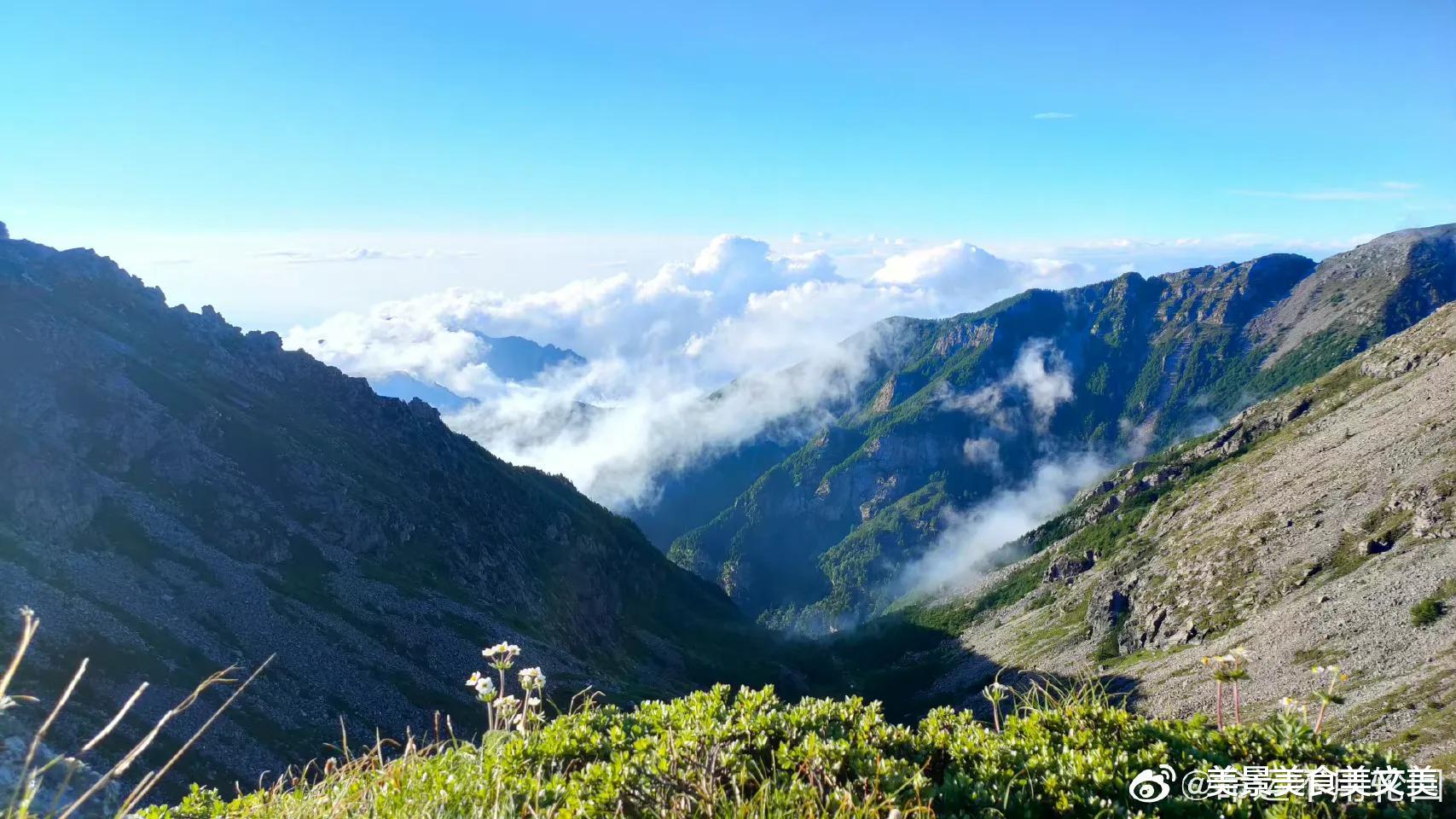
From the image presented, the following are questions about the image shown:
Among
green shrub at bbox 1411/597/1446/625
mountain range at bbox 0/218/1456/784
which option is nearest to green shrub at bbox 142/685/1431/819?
mountain range at bbox 0/218/1456/784

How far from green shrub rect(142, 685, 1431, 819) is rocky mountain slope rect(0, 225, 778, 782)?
1647 inches

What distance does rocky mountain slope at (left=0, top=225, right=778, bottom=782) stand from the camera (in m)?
83.3

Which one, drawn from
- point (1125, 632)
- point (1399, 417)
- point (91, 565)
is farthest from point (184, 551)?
point (1399, 417)

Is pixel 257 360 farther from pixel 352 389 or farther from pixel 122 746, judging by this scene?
pixel 122 746

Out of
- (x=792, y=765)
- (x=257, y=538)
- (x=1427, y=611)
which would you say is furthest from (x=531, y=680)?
(x=1427, y=611)

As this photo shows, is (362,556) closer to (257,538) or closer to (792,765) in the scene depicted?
(257,538)

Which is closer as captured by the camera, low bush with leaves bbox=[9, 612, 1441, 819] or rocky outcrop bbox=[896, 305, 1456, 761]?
low bush with leaves bbox=[9, 612, 1441, 819]

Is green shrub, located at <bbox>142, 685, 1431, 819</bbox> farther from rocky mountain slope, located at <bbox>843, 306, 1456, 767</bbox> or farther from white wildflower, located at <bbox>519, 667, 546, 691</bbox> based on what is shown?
rocky mountain slope, located at <bbox>843, 306, 1456, 767</bbox>

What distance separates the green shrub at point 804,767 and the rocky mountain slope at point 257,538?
4183 cm

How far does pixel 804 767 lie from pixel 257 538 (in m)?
133

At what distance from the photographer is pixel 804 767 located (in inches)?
299

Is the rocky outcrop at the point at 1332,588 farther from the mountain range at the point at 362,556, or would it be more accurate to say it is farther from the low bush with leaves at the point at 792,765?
the low bush with leaves at the point at 792,765

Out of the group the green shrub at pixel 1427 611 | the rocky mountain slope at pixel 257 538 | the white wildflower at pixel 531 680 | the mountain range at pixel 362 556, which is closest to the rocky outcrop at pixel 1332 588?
the mountain range at pixel 362 556

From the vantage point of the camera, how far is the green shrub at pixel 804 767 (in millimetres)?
7281
